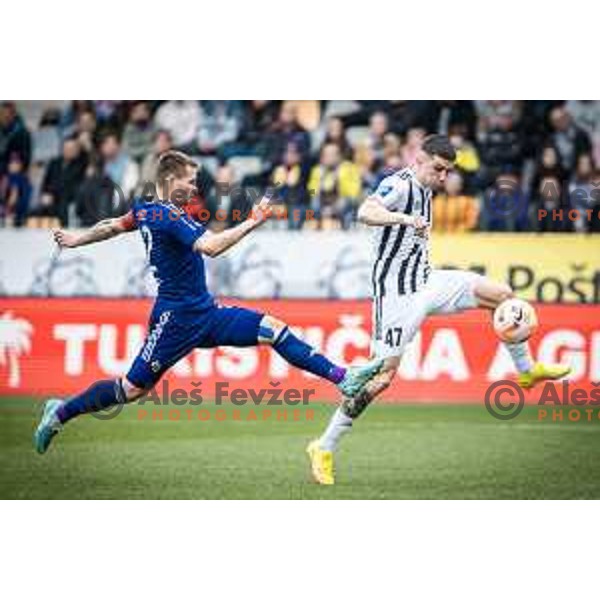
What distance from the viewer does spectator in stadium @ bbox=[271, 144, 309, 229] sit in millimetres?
11133

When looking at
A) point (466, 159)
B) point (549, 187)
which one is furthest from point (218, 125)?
point (549, 187)

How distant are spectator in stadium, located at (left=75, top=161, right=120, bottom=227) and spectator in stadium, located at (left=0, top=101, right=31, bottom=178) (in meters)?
0.48

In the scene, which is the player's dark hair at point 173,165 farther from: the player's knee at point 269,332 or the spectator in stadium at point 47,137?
the spectator in stadium at point 47,137

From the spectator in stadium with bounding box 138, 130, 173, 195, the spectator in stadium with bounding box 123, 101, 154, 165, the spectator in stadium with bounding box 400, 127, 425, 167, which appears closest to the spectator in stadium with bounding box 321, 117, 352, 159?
the spectator in stadium with bounding box 400, 127, 425, 167

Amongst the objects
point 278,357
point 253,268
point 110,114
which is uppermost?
point 110,114

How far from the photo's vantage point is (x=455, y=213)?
11.7m

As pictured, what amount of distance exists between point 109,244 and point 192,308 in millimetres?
3545

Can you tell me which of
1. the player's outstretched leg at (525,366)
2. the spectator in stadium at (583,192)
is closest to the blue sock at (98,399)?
the player's outstretched leg at (525,366)

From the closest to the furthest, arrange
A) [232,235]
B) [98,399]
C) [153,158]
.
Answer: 1. [232,235]
2. [98,399]
3. [153,158]

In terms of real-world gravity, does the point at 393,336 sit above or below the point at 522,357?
above

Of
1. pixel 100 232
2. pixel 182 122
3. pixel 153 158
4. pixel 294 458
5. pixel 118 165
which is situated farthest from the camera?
pixel 118 165

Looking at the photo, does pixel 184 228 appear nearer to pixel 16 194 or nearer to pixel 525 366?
pixel 525 366

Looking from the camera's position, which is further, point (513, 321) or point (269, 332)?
point (513, 321)

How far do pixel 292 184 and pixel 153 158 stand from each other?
1.12 metres
